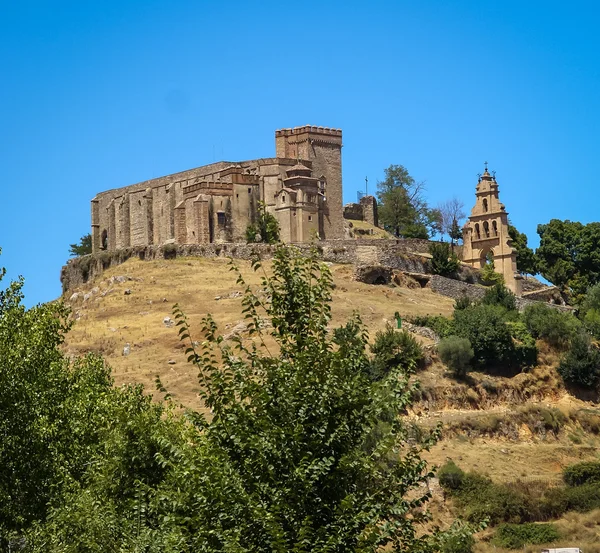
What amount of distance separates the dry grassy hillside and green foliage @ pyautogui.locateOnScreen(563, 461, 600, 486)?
615 mm

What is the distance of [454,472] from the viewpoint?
1858 inches

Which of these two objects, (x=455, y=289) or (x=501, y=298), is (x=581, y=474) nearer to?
(x=501, y=298)

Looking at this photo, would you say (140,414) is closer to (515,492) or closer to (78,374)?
(78,374)

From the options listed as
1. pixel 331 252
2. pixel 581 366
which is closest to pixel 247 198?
pixel 331 252

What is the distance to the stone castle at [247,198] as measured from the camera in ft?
252

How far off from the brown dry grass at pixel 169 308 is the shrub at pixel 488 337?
3.97 meters

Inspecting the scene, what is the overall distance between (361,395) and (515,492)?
3007 centimetres

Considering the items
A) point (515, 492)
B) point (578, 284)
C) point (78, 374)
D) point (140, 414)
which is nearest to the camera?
point (140, 414)

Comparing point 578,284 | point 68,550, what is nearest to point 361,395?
point 68,550

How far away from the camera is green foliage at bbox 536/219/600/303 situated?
272 feet

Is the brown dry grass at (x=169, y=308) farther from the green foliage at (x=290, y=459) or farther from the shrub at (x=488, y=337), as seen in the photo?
the green foliage at (x=290, y=459)

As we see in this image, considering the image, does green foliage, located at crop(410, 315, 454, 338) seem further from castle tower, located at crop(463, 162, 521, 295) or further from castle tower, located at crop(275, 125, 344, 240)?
castle tower, located at crop(275, 125, 344, 240)

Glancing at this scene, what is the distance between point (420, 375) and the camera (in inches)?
2192

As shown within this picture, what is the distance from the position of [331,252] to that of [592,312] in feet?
48.5
